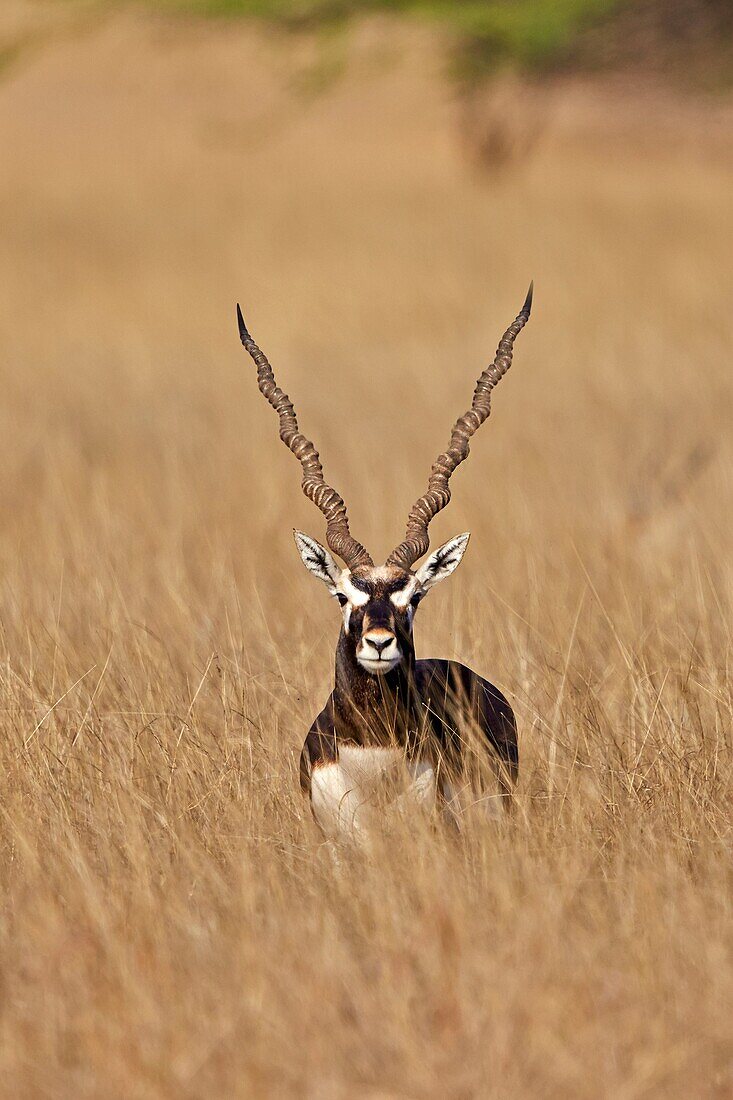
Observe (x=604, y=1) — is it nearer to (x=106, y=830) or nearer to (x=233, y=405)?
(x=233, y=405)

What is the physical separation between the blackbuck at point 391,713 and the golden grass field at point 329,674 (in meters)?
0.16

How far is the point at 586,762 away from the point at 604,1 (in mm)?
6620

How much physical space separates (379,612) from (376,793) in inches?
22.6

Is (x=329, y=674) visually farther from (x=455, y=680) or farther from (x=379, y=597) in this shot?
(x=379, y=597)

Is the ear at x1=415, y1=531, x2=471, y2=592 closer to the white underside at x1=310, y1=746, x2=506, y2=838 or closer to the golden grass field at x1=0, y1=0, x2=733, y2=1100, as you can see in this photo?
the white underside at x1=310, y1=746, x2=506, y2=838

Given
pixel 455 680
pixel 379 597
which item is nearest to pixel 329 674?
pixel 455 680

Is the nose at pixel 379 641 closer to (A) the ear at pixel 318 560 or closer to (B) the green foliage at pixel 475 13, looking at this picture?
(A) the ear at pixel 318 560

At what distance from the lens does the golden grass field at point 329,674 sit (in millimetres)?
3801

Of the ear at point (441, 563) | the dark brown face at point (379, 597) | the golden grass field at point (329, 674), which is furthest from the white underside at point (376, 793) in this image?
the ear at point (441, 563)

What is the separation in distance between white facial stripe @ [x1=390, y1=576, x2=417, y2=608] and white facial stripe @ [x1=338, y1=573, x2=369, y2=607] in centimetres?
9

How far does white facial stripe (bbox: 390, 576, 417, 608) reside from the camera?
5.01 m

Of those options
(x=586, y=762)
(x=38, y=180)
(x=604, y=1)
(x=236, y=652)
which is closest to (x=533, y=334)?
(x=604, y=1)

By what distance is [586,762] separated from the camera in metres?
5.39

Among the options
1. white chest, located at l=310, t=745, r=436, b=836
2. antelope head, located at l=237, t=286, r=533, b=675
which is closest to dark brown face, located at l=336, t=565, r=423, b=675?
antelope head, located at l=237, t=286, r=533, b=675
